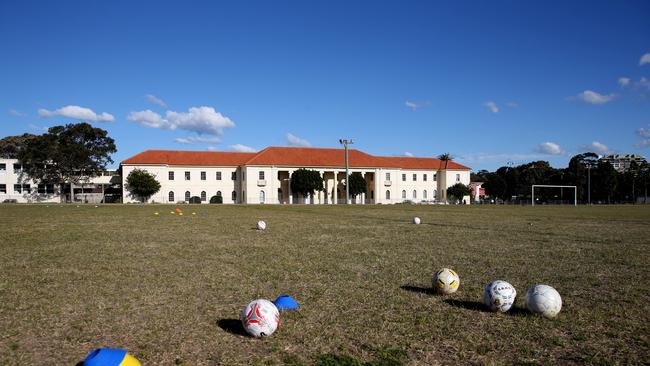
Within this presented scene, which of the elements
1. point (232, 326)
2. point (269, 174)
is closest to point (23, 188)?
A: point (269, 174)

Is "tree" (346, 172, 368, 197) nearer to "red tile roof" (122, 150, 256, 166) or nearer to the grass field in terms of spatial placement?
"red tile roof" (122, 150, 256, 166)

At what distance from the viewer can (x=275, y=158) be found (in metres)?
92.2

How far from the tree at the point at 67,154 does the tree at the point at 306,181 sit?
104 ft

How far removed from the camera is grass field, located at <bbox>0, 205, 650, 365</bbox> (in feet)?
15.9

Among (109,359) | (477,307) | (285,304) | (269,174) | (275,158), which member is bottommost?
(477,307)

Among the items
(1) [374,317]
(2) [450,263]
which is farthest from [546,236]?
(1) [374,317]

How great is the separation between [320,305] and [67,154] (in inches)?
3301

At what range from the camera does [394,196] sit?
331 feet

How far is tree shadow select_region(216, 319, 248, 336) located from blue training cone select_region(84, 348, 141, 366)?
1.65 metres

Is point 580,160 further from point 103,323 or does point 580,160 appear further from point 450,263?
point 103,323

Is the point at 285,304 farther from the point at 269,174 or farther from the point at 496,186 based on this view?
the point at 496,186

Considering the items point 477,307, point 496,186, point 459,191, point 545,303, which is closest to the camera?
point 545,303

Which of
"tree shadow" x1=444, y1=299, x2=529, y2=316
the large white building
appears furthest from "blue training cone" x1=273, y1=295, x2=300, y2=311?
the large white building

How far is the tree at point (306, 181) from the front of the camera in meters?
86.9
